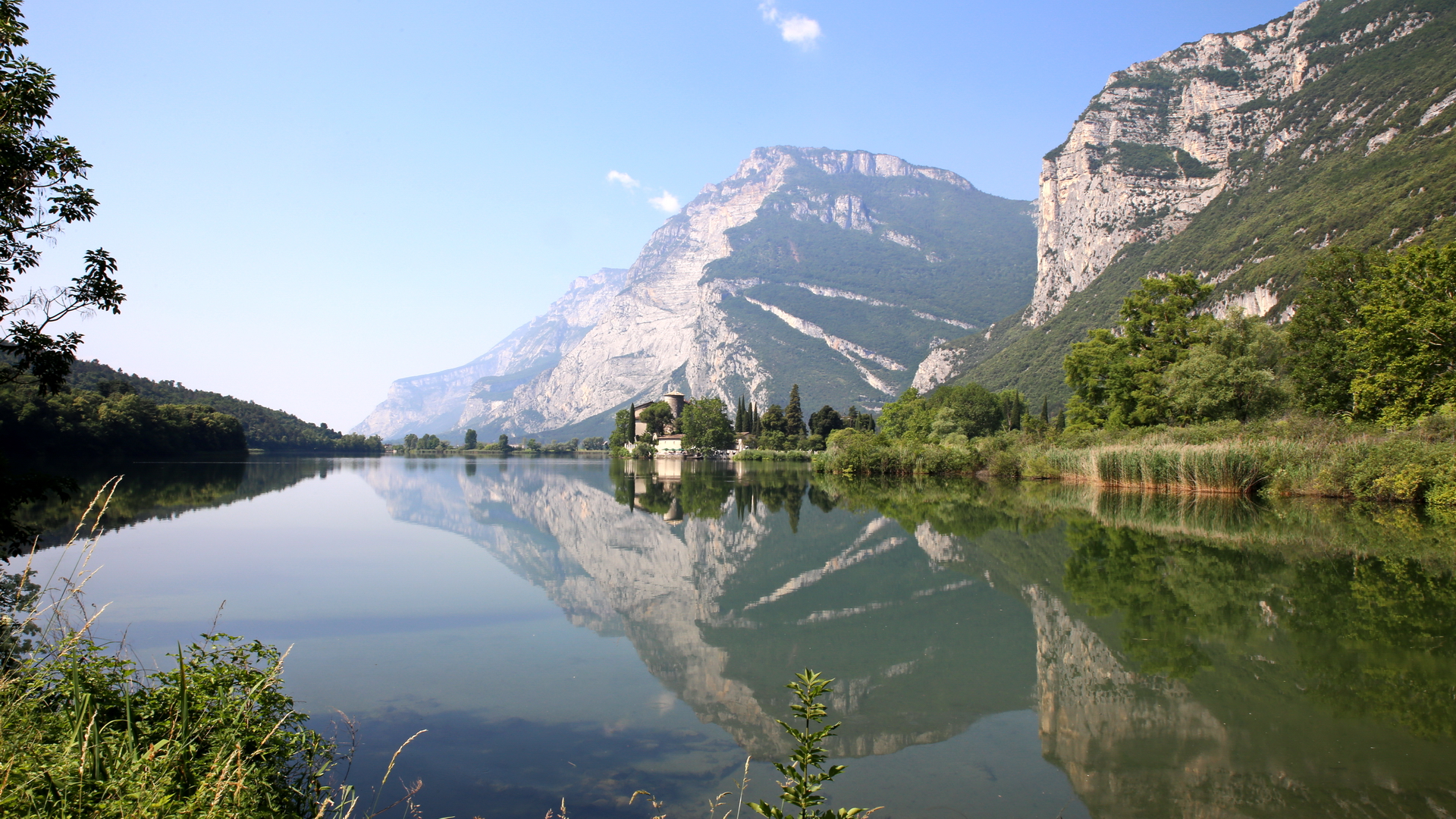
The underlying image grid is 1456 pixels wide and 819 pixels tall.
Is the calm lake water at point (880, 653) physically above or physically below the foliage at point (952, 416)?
below

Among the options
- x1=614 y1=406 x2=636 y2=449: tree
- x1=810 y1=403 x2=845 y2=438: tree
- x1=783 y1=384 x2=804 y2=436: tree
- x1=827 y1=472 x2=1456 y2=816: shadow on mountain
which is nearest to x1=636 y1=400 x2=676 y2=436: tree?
x1=614 y1=406 x2=636 y2=449: tree

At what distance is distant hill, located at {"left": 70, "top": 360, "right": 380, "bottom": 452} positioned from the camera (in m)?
66.1

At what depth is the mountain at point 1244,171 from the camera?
269ft

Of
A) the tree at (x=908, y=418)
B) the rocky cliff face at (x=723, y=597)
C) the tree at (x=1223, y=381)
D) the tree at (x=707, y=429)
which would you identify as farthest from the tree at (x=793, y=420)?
the rocky cliff face at (x=723, y=597)

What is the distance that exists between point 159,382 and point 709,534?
9931cm

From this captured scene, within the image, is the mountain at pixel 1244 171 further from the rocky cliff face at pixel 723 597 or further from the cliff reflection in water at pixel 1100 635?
the rocky cliff face at pixel 723 597

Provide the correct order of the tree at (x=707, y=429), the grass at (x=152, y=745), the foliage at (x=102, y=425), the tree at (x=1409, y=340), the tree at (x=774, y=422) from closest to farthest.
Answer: the grass at (x=152, y=745) → the tree at (x=1409, y=340) → the foliage at (x=102, y=425) → the tree at (x=707, y=429) → the tree at (x=774, y=422)

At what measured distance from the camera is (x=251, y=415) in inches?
4021

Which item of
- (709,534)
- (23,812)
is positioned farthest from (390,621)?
(709,534)

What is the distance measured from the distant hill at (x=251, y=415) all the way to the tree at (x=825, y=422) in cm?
6938

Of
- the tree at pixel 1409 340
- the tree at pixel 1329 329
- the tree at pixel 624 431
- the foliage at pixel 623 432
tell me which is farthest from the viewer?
the tree at pixel 624 431

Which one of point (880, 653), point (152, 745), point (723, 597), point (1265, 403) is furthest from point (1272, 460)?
point (152, 745)

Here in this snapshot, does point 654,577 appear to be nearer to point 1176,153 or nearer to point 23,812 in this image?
point 23,812

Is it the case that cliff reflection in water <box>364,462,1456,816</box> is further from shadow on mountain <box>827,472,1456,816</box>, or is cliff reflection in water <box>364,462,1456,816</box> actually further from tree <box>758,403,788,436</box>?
tree <box>758,403,788,436</box>
